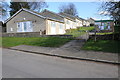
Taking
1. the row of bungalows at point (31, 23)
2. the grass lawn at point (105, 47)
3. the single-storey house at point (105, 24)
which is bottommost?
the grass lawn at point (105, 47)

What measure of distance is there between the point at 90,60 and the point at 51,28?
16.8 metres

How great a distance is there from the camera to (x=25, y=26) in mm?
22969

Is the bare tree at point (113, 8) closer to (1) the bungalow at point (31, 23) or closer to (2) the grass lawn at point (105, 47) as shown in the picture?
(2) the grass lawn at point (105, 47)

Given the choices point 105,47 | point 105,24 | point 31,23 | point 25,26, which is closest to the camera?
point 105,47

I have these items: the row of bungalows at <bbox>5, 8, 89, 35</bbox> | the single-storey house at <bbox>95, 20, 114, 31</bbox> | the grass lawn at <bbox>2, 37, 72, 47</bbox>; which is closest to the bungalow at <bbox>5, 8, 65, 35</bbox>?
the row of bungalows at <bbox>5, 8, 89, 35</bbox>

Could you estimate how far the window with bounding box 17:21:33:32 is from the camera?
22.4 metres

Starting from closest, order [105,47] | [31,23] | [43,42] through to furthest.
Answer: [105,47] < [43,42] < [31,23]

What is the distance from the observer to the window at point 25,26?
A: 22406 mm

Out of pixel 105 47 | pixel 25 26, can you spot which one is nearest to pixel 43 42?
pixel 105 47

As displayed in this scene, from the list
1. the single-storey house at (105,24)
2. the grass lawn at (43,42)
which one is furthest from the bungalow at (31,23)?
the single-storey house at (105,24)

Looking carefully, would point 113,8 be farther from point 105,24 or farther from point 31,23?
point 31,23

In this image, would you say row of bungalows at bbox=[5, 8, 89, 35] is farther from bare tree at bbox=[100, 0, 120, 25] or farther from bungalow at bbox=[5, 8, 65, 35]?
bare tree at bbox=[100, 0, 120, 25]

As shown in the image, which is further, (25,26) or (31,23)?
(25,26)

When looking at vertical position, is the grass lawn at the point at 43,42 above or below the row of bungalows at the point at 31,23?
below
